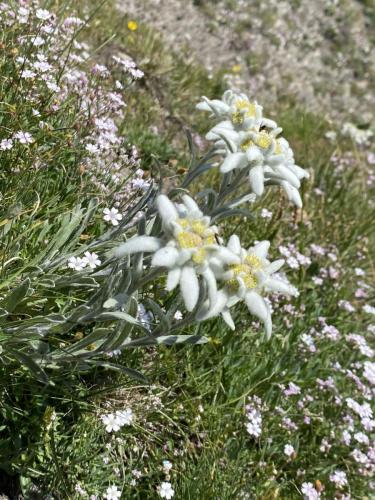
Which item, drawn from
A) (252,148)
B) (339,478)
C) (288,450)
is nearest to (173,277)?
(252,148)

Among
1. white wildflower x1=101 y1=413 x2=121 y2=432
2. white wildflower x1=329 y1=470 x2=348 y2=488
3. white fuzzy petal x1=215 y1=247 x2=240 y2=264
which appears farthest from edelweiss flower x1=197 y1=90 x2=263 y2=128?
white wildflower x1=329 y1=470 x2=348 y2=488

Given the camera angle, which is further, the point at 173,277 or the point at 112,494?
the point at 112,494

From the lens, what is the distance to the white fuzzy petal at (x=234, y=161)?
2141mm

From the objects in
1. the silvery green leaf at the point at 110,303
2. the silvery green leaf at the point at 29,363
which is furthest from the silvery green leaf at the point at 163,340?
the silvery green leaf at the point at 29,363

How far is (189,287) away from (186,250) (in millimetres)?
125

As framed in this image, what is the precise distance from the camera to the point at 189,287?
192 centimetres

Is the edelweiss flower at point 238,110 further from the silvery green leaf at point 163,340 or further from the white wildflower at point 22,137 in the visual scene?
the white wildflower at point 22,137

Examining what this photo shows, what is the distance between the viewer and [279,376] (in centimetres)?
391

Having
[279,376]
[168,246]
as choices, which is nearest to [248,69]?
[279,376]

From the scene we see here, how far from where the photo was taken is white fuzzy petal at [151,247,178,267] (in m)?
1.87

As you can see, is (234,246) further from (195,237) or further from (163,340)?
(163,340)

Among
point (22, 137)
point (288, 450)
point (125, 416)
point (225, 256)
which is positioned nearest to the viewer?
point (225, 256)

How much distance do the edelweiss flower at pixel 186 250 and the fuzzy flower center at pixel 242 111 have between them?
529 mm

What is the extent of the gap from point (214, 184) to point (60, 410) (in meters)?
2.97
